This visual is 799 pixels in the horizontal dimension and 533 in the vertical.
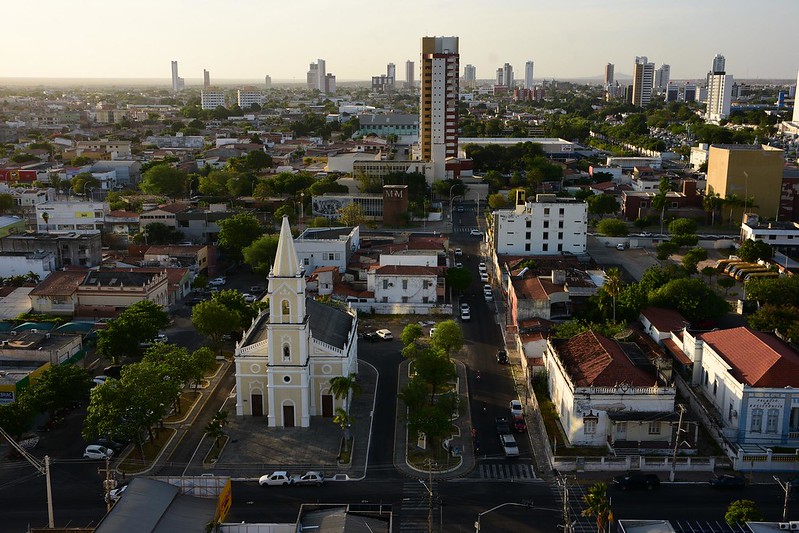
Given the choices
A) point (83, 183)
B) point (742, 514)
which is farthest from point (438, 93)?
point (742, 514)

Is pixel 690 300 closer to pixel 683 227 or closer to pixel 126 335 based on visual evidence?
pixel 683 227

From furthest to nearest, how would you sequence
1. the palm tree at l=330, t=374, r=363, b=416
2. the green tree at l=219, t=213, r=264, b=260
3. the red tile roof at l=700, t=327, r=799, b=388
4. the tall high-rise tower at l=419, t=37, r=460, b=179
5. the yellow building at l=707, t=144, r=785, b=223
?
the tall high-rise tower at l=419, t=37, r=460, b=179, the yellow building at l=707, t=144, r=785, b=223, the green tree at l=219, t=213, r=264, b=260, the palm tree at l=330, t=374, r=363, b=416, the red tile roof at l=700, t=327, r=799, b=388

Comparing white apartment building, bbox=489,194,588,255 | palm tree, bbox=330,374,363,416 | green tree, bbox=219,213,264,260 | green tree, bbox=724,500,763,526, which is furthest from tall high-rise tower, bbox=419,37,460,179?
green tree, bbox=724,500,763,526

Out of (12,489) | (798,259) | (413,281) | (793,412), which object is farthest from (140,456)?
(798,259)

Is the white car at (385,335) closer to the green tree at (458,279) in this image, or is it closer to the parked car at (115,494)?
the green tree at (458,279)

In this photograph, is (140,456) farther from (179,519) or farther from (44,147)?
(44,147)

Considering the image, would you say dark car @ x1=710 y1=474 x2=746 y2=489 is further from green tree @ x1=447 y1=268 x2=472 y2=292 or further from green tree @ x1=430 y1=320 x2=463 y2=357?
green tree @ x1=447 y1=268 x2=472 y2=292
